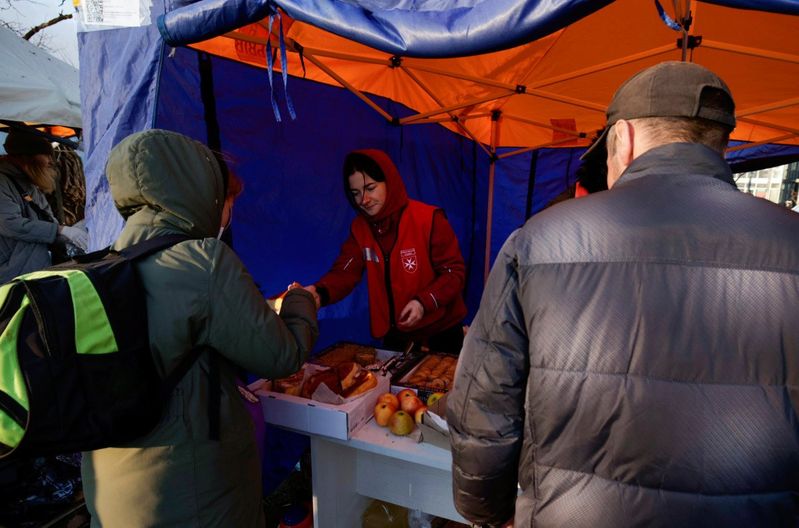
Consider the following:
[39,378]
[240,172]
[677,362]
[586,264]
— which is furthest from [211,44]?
[677,362]

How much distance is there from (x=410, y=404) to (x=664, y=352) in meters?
Result: 1.19

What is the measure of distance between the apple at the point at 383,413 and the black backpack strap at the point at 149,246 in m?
1.06

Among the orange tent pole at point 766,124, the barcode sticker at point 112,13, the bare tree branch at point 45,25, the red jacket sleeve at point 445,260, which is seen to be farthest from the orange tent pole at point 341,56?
the bare tree branch at point 45,25

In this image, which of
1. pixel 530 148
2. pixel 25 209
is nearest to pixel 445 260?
pixel 530 148

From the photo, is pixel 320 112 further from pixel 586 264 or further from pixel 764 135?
pixel 764 135

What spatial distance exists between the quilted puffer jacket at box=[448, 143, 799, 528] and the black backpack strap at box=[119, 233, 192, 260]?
2.94ft

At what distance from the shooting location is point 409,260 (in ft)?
9.23

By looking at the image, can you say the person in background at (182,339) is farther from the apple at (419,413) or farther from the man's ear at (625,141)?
the man's ear at (625,141)

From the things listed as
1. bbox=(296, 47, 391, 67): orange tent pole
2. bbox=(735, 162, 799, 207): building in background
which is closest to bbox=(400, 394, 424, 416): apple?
bbox=(296, 47, 391, 67): orange tent pole

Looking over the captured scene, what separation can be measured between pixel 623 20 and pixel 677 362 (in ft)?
9.61

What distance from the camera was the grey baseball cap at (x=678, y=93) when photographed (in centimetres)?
97

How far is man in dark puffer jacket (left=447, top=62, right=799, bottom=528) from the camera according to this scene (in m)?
0.84

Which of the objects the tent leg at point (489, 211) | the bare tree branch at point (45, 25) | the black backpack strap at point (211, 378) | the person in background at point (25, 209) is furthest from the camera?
the bare tree branch at point (45, 25)

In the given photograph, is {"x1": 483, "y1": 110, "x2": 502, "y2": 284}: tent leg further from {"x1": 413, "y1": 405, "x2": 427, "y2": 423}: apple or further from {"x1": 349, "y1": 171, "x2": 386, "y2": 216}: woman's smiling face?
{"x1": 413, "y1": 405, "x2": 427, "y2": 423}: apple
